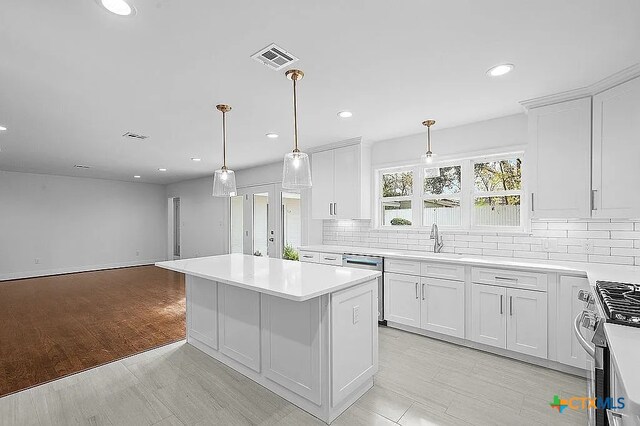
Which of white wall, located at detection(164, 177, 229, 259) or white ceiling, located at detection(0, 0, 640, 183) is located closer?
white ceiling, located at detection(0, 0, 640, 183)

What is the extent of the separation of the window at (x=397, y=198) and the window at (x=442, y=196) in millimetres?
234

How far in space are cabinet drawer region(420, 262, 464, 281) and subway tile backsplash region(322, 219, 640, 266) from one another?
665mm

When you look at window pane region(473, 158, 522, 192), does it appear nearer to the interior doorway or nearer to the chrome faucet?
the chrome faucet

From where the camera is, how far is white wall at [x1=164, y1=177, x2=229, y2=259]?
772cm

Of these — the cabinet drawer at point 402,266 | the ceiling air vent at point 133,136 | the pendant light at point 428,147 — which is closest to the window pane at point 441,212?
the pendant light at point 428,147

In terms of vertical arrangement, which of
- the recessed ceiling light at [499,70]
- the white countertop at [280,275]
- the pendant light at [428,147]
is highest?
the recessed ceiling light at [499,70]

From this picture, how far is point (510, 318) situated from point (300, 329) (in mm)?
2095

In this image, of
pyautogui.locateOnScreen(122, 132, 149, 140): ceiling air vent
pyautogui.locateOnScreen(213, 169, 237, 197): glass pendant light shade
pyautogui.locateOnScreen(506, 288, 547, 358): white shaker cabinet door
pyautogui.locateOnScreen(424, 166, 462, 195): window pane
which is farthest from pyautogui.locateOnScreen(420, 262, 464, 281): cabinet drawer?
pyautogui.locateOnScreen(122, 132, 149, 140): ceiling air vent

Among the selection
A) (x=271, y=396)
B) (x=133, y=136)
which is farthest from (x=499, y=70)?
(x=133, y=136)

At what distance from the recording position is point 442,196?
4082 millimetres

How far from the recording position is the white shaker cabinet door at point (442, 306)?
127 inches

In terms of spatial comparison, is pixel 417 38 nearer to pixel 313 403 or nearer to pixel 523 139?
pixel 523 139

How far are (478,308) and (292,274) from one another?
1.97 meters

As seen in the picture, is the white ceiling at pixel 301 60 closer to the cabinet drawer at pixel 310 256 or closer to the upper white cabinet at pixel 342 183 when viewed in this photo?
the upper white cabinet at pixel 342 183
